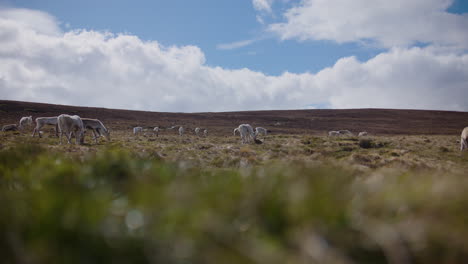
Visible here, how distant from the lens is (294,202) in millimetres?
1698

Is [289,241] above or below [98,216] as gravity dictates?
below

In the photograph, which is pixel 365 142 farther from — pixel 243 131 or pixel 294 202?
pixel 294 202

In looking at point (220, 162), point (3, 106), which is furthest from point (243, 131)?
point (3, 106)

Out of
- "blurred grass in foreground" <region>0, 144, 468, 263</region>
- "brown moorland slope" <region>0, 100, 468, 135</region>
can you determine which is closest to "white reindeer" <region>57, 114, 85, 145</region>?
"blurred grass in foreground" <region>0, 144, 468, 263</region>

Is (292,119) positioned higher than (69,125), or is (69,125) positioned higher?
(69,125)

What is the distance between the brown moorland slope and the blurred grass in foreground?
171 ft

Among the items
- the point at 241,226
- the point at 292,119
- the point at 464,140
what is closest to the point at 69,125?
the point at 241,226

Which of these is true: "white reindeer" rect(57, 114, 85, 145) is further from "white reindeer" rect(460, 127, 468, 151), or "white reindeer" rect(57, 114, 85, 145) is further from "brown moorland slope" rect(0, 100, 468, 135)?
"brown moorland slope" rect(0, 100, 468, 135)

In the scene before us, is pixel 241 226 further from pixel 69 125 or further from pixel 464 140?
pixel 464 140

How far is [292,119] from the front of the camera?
242ft

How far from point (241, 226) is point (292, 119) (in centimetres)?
7374

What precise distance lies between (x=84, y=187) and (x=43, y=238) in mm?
903

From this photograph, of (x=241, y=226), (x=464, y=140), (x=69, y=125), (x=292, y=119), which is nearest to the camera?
(x=241, y=226)

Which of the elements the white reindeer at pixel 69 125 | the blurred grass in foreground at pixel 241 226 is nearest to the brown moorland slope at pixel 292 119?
the white reindeer at pixel 69 125
